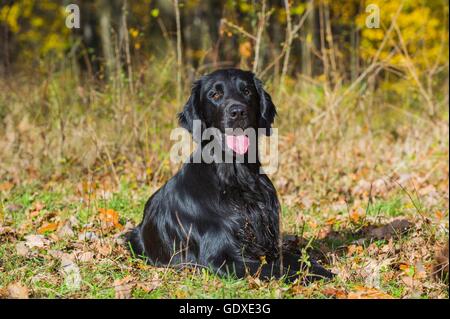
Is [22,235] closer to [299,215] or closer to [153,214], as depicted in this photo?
[153,214]

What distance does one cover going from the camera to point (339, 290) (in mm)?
3406

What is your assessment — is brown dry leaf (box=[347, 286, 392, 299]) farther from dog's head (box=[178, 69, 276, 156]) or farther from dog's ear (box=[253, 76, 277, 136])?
dog's ear (box=[253, 76, 277, 136])

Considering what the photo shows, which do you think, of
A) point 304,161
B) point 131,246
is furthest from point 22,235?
point 304,161

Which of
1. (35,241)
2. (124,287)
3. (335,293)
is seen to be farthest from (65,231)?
(335,293)

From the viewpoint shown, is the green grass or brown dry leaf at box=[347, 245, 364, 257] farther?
brown dry leaf at box=[347, 245, 364, 257]

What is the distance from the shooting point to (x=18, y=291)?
329 cm

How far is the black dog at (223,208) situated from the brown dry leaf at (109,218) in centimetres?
74

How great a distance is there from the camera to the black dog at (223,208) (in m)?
3.86

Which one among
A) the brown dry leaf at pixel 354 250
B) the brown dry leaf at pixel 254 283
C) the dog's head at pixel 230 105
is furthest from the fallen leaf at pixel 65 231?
the brown dry leaf at pixel 354 250

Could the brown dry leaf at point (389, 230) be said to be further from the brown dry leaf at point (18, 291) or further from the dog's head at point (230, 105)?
the brown dry leaf at point (18, 291)

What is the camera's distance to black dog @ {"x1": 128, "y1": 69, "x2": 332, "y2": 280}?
3.86 meters

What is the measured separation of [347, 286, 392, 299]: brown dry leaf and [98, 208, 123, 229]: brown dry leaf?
2250 millimetres

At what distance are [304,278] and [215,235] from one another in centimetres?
65

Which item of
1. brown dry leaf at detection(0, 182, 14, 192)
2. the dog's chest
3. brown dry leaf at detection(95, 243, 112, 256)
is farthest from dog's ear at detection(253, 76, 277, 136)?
brown dry leaf at detection(0, 182, 14, 192)
